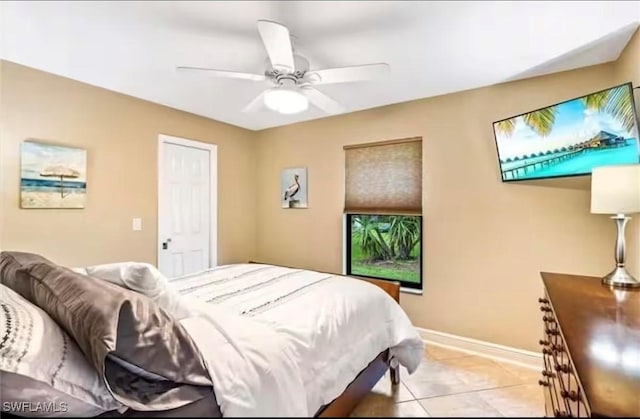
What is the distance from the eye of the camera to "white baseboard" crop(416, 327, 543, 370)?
99.4 inches

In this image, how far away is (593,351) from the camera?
937 millimetres

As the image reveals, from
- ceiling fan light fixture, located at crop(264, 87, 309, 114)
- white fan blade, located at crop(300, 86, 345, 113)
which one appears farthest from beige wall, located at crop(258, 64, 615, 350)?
ceiling fan light fixture, located at crop(264, 87, 309, 114)

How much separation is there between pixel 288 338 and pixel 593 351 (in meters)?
0.99

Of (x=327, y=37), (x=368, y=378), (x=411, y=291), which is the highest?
(x=327, y=37)

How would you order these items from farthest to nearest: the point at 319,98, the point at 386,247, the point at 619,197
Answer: the point at 386,247
the point at 319,98
the point at 619,197

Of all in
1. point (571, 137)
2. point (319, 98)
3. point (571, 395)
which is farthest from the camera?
point (319, 98)

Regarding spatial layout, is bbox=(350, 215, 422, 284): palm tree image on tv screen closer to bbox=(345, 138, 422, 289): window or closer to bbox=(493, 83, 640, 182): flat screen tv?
bbox=(345, 138, 422, 289): window

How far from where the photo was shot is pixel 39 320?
987mm

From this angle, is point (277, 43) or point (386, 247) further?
point (386, 247)

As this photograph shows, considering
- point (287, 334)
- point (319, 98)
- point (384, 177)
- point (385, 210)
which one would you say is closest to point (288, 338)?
point (287, 334)

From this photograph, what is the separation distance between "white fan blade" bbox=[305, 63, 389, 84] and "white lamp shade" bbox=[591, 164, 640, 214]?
4.23 ft

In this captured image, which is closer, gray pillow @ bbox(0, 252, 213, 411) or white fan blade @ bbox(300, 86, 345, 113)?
gray pillow @ bbox(0, 252, 213, 411)

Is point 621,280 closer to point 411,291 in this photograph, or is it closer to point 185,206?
point 411,291

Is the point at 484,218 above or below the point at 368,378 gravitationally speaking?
above
